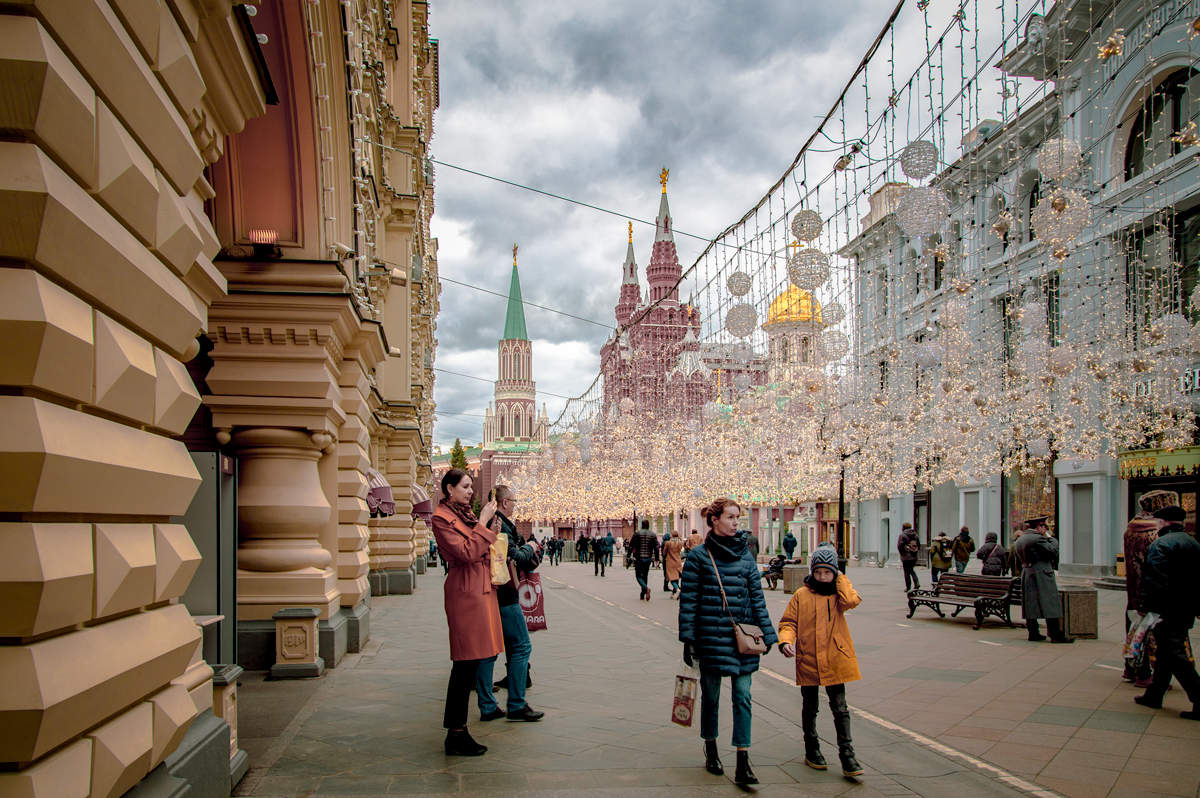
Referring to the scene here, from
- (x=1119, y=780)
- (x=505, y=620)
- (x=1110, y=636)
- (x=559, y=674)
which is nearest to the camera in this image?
(x=1119, y=780)

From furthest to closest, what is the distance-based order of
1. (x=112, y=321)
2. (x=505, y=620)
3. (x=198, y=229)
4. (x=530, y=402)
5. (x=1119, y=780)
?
(x=530, y=402), (x=505, y=620), (x=1119, y=780), (x=198, y=229), (x=112, y=321)

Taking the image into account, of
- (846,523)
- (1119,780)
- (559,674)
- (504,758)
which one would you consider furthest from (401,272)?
(846,523)

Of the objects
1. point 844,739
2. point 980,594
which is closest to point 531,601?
point 844,739

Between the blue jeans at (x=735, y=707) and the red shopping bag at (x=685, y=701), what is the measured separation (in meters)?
0.09

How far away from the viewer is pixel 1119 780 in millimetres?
6125

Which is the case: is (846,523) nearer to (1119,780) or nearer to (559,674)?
(559,674)

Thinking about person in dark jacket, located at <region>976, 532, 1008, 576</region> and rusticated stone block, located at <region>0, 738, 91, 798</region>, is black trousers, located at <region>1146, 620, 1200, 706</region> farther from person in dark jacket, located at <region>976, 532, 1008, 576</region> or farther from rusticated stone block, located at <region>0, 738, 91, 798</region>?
person in dark jacket, located at <region>976, 532, 1008, 576</region>

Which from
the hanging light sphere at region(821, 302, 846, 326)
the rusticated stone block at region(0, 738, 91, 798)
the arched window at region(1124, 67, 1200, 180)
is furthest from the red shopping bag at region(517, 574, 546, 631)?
the arched window at region(1124, 67, 1200, 180)

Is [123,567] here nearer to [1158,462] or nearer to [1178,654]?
[1178,654]

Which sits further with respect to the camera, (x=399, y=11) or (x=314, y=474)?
(x=399, y=11)

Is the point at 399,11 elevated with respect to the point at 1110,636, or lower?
elevated

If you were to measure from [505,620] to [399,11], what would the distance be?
56.7 feet

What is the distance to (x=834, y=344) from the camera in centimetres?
1883

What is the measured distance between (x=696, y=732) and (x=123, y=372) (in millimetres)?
5563
